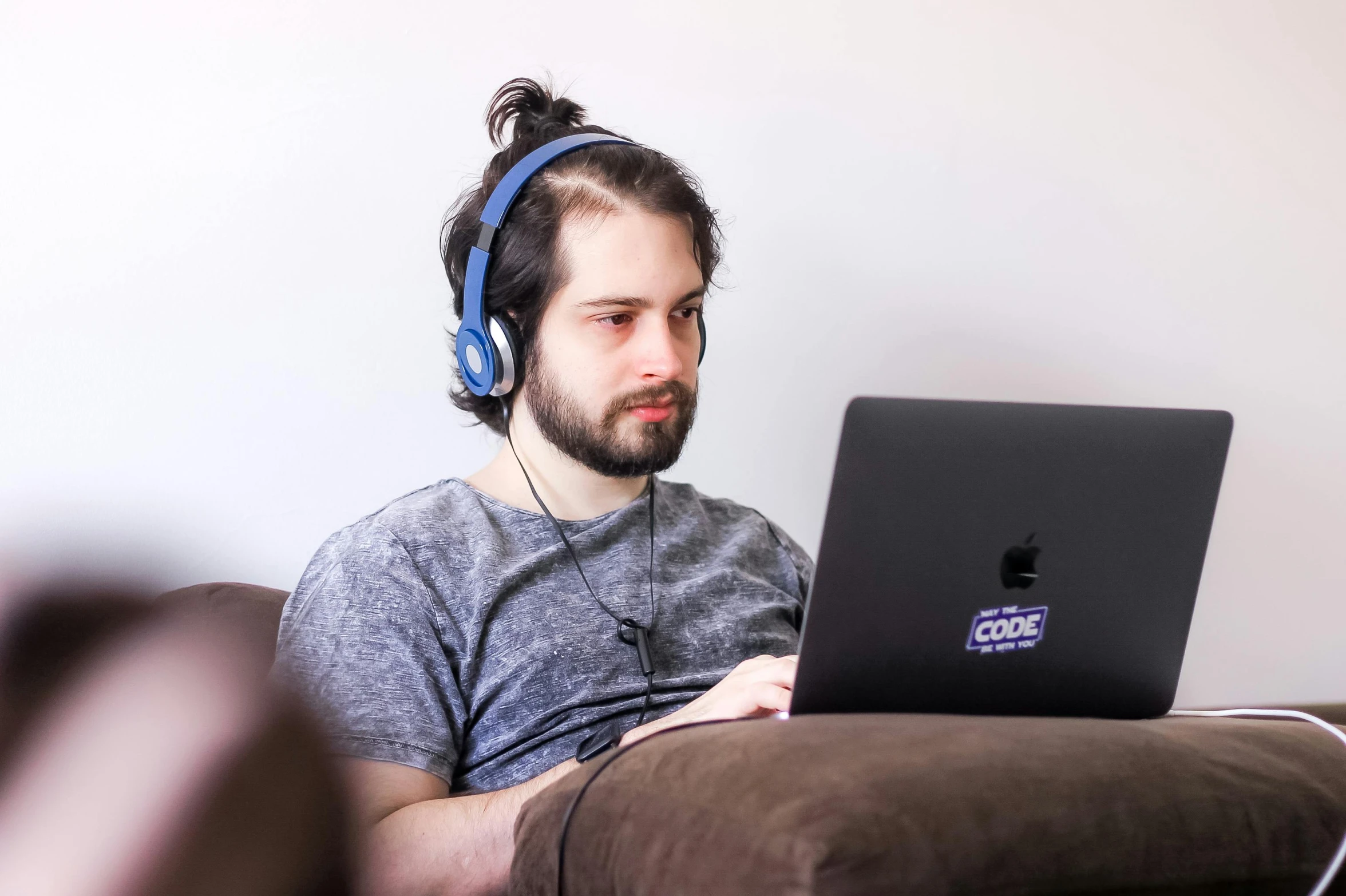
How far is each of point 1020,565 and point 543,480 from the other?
70 centimetres

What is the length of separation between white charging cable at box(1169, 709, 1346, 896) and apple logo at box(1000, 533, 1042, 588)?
0.81ft

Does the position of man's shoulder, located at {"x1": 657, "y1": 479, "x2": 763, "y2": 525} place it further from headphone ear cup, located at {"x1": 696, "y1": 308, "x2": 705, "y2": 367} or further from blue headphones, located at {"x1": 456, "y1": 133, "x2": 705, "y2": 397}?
blue headphones, located at {"x1": 456, "y1": 133, "x2": 705, "y2": 397}

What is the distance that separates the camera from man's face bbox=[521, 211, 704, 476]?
1.27m

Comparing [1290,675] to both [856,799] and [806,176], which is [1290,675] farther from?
[856,799]

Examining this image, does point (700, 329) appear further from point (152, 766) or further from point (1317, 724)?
point (152, 766)

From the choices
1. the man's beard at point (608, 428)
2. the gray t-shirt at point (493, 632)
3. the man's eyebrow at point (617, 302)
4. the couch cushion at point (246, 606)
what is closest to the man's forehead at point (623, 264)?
the man's eyebrow at point (617, 302)

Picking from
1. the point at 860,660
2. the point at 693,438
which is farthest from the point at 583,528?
the point at 860,660

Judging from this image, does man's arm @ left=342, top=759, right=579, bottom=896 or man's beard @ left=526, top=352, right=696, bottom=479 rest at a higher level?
man's beard @ left=526, top=352, right=696, bottom=479

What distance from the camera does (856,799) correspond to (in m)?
0.55

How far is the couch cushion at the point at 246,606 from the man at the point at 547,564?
6 centimetres

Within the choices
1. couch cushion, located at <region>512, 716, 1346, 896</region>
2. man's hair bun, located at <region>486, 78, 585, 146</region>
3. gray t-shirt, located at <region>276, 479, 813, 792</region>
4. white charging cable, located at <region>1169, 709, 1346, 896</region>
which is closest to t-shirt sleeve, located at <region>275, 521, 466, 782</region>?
gray t-shirt, located at <region>276, 479, 813, 792</region>

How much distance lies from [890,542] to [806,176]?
1.09m

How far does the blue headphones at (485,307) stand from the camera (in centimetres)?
126

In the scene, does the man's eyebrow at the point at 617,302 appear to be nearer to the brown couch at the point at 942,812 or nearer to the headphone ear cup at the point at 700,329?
the headphone ear cup at the point at 700,329
